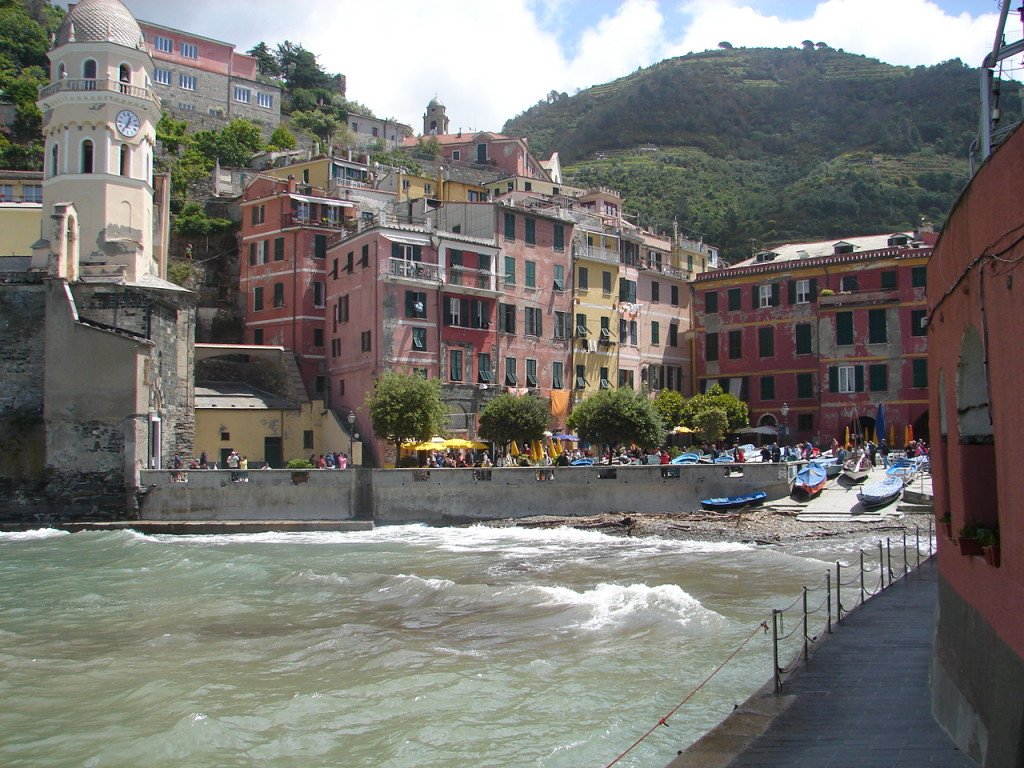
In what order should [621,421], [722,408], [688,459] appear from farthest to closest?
[722,408]
[621,421]
[688,459]

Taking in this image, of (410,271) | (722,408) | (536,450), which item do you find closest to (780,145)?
(722,408)

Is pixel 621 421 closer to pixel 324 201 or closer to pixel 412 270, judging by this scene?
pixel 412 270

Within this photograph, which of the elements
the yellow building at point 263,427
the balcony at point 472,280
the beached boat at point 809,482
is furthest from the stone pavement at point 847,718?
the balcony at point 472,280

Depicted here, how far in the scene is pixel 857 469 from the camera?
38.9 m

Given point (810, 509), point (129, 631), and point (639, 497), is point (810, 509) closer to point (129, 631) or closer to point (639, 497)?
point (639, 497)

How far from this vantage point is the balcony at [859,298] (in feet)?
167

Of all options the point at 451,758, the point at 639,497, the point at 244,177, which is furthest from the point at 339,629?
the point at 244,177

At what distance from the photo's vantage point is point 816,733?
992cm

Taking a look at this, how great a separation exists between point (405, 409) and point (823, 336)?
2435 cm

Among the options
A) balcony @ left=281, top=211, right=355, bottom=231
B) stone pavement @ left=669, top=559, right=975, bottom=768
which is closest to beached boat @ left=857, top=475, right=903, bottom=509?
stone pavement @ left=669, top=559, right=975, bottom=768

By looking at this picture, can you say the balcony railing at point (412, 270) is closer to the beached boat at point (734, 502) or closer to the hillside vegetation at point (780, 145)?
the beached boat at point (734, 502)

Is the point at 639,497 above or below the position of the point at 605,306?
below

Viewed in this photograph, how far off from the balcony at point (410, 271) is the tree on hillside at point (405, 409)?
660 cm

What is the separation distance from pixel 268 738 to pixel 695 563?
16343 millimetres
